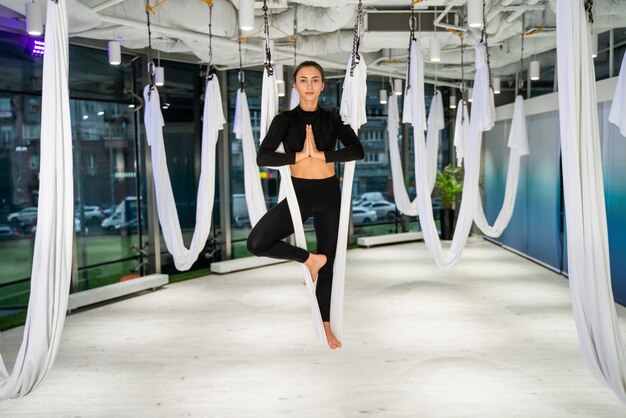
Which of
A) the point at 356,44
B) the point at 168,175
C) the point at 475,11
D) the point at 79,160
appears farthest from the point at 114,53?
the point at 475,11

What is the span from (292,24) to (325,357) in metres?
3.04

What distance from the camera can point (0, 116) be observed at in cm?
→ 556

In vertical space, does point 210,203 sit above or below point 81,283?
above

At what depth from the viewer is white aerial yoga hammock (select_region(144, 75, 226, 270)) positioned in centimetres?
491

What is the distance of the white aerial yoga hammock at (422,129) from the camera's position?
157 inches

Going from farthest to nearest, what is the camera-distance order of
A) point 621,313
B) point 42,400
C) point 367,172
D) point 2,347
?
point 367,172 → point 621,313 → point 2,347 → point 42,400

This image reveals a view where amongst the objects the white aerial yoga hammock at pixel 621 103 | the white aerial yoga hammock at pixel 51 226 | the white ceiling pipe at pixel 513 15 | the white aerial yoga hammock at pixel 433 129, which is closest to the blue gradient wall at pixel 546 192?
the white ceiling pipe at pixel 513 15

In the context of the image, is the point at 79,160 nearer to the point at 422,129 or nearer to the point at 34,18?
the point at 34,18

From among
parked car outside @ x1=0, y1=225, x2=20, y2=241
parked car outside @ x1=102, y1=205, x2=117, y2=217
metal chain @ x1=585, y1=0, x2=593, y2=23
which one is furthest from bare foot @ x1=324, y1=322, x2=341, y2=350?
parked car outside @ x1=102, y1=205, x2=117, y2=217

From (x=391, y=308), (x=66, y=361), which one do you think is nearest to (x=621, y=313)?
(x=391, y=308)

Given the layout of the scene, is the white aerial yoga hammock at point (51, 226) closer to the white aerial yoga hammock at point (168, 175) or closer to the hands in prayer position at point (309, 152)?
the hands in prayer position at point (309, 152)

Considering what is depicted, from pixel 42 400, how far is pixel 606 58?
17.6 feet

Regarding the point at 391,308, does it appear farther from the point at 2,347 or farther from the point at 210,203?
the point at 2,347

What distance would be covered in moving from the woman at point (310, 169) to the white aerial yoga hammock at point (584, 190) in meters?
0.93
